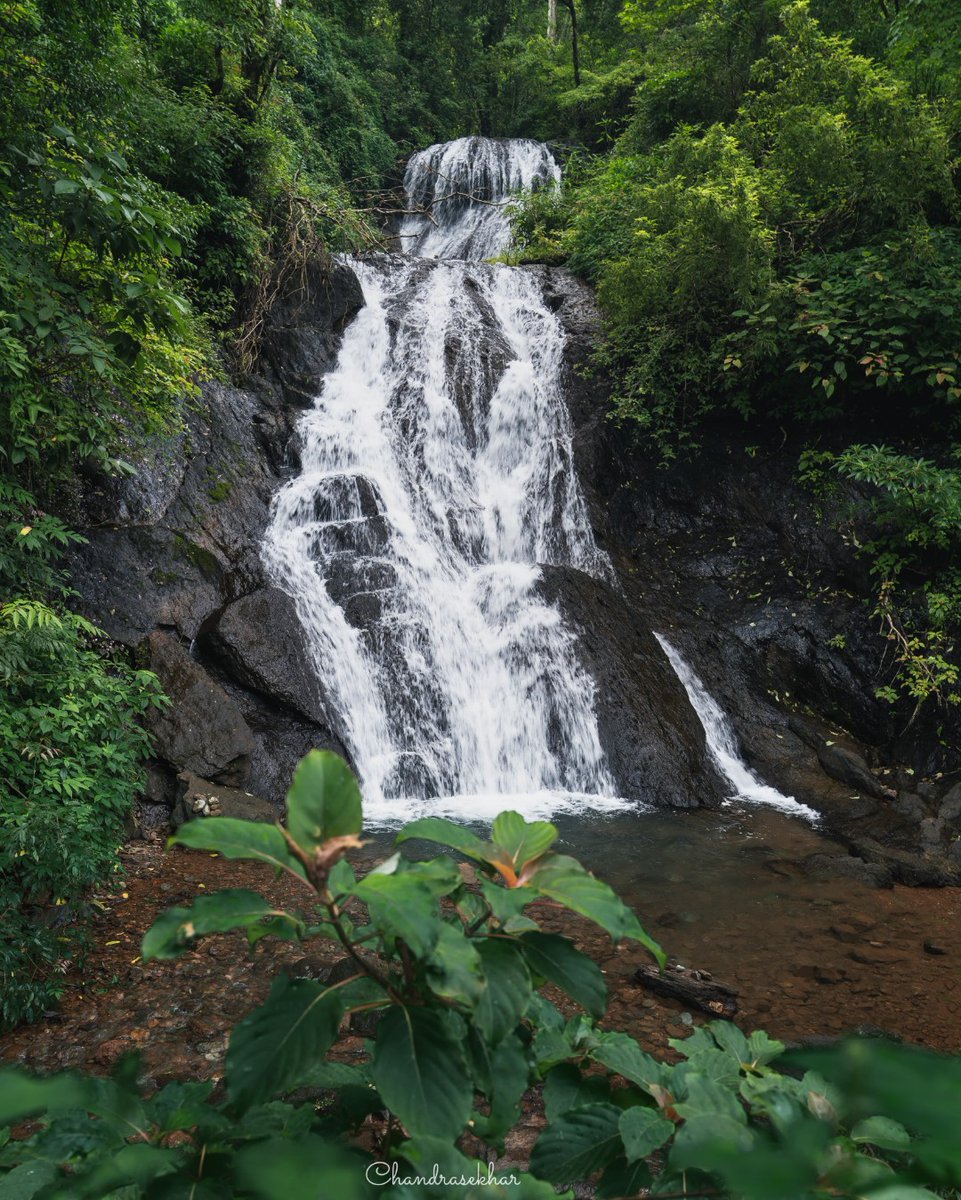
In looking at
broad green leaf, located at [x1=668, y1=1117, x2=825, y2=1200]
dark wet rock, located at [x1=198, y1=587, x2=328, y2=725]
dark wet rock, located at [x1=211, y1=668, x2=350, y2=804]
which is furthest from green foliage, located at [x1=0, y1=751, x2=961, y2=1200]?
dark wet rock, located at [x1=198, y1=587, x2=328, y2=725]

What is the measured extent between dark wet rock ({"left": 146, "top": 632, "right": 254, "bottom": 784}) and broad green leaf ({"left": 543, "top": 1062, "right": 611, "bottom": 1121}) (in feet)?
18.7

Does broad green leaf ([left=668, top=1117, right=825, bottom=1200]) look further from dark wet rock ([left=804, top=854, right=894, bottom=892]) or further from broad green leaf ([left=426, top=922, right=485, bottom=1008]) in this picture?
dark wet rock ([left=804, top=854, right=894, bottom=892])

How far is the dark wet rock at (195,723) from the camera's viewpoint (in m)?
6.13

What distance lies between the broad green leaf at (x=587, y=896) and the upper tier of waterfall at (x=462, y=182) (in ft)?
63.8

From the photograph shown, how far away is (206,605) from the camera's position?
748 centimetres

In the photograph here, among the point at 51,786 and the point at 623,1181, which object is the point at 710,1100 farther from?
the point at 51,786

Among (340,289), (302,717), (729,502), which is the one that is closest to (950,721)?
(729,502)

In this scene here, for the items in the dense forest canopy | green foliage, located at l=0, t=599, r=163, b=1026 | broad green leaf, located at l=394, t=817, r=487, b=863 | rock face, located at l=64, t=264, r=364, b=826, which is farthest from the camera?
rock face, located at l=64, t=264, r=364, b=826

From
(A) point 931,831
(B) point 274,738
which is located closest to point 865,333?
(A) point 931,831

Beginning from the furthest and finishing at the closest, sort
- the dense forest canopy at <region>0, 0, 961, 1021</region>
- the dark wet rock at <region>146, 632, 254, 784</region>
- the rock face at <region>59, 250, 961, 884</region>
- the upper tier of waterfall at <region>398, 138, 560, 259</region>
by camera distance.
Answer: the upper tier of waterfall at <region>398, 138, 560, 259</region> → the rock face at <region>59, 250, 961, 884</region> → the dark wet rock at <region>146, 632, 254, 784</region> → the dense forest canopy at <region>0, 0, 961, 1021</region>

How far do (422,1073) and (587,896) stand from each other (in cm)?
30

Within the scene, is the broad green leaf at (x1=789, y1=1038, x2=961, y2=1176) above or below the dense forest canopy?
below

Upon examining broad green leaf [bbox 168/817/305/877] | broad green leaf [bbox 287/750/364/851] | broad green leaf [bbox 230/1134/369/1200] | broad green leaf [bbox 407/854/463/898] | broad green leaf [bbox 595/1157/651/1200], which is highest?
broad green leaf [bbox 287/750/364/851]

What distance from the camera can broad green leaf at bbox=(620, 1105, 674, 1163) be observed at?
88 centimetres
